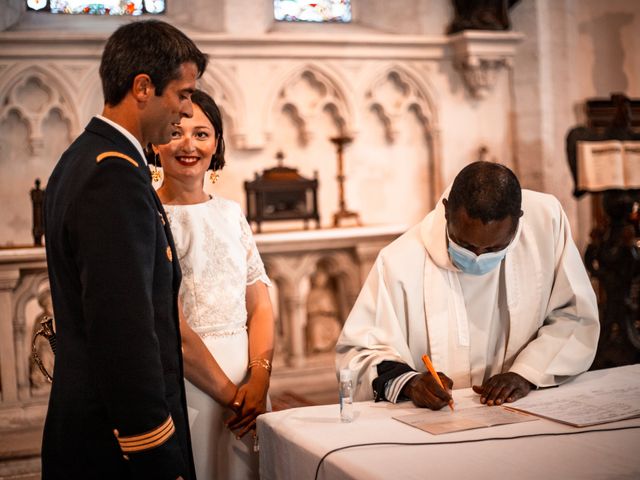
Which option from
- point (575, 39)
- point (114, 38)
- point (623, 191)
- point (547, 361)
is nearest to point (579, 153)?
point (623, 191)

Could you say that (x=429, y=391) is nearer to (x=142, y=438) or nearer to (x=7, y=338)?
(x=142, y=438)

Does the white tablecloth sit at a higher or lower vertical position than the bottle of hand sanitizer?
lower

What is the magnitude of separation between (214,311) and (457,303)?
0.75m

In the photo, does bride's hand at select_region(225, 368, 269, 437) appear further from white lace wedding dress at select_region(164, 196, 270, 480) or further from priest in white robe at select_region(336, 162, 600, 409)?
priest in white robe at select_region(336, 162, 600, 409)

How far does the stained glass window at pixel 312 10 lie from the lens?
7.05 metres

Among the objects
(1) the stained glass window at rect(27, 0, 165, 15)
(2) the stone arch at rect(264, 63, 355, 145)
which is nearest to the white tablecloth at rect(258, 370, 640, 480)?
(2) the stone arch at rect(264, 63, 355, 145)

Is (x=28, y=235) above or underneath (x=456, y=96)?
underneath

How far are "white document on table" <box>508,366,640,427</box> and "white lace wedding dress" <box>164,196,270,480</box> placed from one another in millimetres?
855

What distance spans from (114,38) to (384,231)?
→ 14.2 feet

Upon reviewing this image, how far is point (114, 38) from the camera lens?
191cm

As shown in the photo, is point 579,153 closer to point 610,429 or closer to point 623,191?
point 623,191

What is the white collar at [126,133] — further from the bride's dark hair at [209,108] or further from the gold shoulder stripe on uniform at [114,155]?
the bride's dark hair at [209,108]

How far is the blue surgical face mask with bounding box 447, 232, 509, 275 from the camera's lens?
98.7 inches

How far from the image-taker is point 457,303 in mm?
2684
